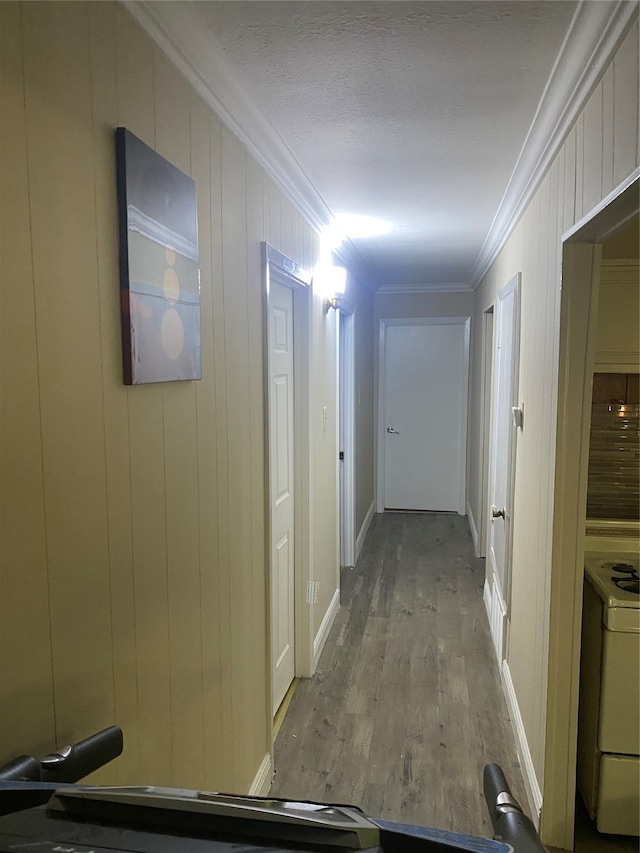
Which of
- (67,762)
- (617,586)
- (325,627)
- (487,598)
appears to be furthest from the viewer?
(487,598)

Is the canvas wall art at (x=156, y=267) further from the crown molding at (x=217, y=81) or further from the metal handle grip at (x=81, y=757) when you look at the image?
the metal handle grip at (x=81, y=757)

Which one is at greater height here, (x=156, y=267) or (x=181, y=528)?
(x=156, y=267)

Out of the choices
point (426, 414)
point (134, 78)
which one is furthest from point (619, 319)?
point (426, 414)

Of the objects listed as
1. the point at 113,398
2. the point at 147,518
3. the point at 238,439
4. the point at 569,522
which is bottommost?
the point at 569,522

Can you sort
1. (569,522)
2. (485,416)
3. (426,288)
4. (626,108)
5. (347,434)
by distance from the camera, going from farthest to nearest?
(426,288), (485,416), (347,434), (569,522), (626,108)

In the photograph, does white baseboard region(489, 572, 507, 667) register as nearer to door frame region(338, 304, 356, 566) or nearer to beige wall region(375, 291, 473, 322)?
door frame region(338, 304, 356, 566)

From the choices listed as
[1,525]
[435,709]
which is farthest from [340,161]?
[435,709]

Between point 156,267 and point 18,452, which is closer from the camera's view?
point 18,452

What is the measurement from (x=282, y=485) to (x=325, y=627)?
4.00 ft

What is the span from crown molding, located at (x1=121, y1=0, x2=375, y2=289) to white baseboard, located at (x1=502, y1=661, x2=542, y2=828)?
2418mm

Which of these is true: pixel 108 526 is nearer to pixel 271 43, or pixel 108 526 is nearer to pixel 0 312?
pixel 0 312

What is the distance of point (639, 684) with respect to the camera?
209cm

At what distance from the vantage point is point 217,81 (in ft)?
5.39

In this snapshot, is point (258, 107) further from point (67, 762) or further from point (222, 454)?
point (67, 762)
